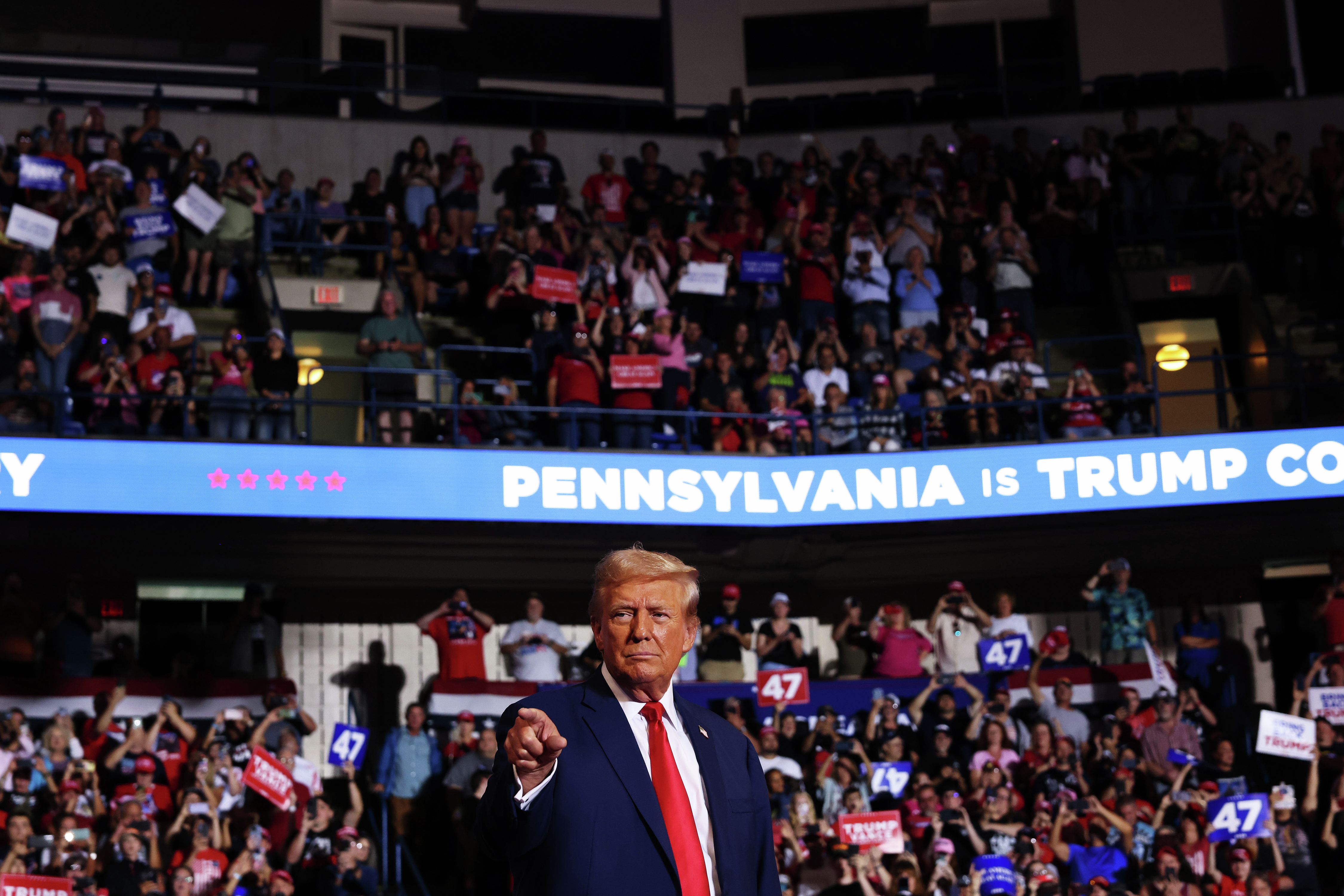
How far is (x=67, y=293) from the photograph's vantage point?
1477cm

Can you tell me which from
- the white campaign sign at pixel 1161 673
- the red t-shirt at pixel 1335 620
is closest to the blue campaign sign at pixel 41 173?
the white campaign sign at pixel 1161 673

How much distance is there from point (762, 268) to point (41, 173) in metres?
7.69

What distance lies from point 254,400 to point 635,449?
357 centimetres

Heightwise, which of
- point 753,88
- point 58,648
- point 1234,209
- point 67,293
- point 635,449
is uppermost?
point 753,88

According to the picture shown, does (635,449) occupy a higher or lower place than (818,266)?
lower

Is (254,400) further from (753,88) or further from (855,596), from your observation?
(753,88)

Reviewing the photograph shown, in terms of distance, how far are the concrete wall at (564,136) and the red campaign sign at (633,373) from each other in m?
6.45

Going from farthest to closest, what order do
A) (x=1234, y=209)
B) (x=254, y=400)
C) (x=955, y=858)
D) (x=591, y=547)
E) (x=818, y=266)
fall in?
(x=1234, y=209), (x=818, y=266), (x=591, y=547), (x=254, y=400), (x=955, y=858)

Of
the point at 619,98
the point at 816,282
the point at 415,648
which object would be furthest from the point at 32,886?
the point at 619,98

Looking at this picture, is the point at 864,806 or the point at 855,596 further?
the point at 855,596

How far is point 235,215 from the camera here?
17484 mm

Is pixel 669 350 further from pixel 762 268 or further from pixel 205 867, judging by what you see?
pixel 205 867

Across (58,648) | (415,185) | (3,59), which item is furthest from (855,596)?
(3,59)

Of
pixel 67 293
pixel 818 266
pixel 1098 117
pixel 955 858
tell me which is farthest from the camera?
pixel 1098 117
